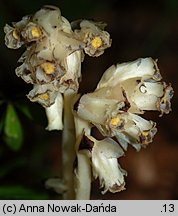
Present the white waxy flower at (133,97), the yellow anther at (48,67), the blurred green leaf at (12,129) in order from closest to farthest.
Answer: the yellow anther at (48,67) < the white waxy flower at (133,97) < the blurred green leaf at (12,129)

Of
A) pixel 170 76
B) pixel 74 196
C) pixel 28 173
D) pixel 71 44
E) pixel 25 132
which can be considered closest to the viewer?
pixel 71 44

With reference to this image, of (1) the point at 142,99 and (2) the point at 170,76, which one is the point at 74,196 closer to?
(1) the point at 142,99

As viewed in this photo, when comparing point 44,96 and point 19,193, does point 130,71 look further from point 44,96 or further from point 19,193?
point 19,193

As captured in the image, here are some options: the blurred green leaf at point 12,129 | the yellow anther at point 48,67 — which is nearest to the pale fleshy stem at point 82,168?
the yellow anther at point 48,67

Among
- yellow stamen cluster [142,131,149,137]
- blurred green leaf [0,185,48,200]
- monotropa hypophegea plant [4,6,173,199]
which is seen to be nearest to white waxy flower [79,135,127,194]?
monotropa hypophegea plant [4,6,173,199]

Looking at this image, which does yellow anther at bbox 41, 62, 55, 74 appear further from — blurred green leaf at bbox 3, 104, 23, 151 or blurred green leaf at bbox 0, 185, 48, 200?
blurred green leaf at bbox 0, 185, 48, 200

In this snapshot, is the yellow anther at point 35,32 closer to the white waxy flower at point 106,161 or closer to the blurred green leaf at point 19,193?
the white waxy flower at point 106,161
